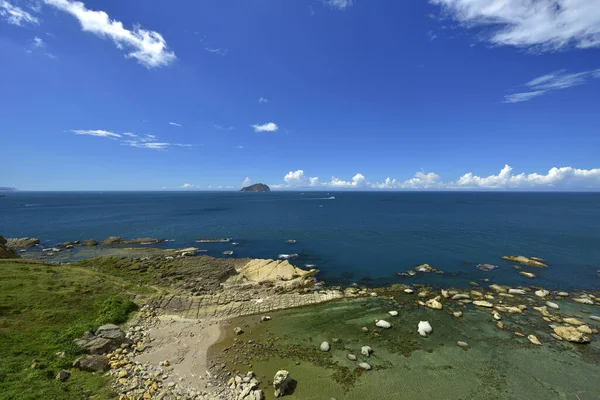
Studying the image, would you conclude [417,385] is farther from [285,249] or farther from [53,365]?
[285,249]

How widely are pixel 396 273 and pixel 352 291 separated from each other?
12195 millimetres

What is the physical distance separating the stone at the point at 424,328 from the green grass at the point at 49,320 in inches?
1043

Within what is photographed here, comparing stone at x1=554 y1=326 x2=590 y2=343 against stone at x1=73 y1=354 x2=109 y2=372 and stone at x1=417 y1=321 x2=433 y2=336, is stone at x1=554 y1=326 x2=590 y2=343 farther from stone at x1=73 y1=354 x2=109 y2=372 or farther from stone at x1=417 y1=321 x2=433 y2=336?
stone at x1=73 y1=354 x2=109 y2=372

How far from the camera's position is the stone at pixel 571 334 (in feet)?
76.5

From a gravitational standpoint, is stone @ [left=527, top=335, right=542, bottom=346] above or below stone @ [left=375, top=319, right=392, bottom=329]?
below

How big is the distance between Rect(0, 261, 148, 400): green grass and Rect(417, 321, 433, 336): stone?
2649cm

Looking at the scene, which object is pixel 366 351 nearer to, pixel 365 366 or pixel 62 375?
pixel 365 366

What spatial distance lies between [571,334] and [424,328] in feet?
44.8

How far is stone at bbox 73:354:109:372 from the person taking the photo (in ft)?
59.1

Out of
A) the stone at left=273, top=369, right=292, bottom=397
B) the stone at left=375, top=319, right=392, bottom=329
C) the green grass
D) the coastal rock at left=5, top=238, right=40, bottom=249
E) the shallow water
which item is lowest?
the shallow water

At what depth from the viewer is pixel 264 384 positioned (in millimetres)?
18500

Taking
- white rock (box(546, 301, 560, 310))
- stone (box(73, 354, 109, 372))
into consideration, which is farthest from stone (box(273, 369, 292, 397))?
white rock (box(546, 301, 560, 310))

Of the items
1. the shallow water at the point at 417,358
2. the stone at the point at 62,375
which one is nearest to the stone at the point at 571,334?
the shallow water at the point at 417,358

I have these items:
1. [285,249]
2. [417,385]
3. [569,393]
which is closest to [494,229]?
[285,249]
